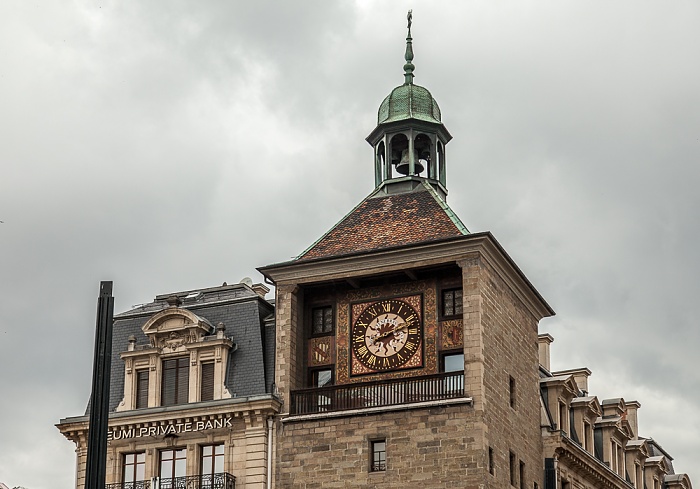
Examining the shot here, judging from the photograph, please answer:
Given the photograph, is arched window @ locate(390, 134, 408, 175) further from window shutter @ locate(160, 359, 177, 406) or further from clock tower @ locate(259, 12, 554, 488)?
window shutter @ locate(160, 359, 177, 406)

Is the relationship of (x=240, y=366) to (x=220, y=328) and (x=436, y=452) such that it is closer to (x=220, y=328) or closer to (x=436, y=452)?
(x=220, y=328)

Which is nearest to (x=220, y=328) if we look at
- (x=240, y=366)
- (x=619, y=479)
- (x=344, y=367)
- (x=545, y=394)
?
(x=240, y=366)

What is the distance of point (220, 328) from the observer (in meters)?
58.1

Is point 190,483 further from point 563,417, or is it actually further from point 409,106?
point 409,106

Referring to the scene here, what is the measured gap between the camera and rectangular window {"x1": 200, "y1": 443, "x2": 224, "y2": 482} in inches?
2192

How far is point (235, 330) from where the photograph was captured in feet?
192

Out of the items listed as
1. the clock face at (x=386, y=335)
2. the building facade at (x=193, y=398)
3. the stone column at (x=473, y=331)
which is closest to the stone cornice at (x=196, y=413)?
the building facade at (x=193, y=398)

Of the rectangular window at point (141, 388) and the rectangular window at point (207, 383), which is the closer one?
the rectangular window at point (207, 383)

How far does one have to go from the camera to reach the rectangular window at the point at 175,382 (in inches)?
2269

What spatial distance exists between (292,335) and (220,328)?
3.00 metres

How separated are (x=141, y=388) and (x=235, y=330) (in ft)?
14.6

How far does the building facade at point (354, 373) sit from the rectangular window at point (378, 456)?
64 mm

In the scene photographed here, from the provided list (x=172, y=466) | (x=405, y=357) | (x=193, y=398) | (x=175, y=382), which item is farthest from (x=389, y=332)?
(x=172, y=466)

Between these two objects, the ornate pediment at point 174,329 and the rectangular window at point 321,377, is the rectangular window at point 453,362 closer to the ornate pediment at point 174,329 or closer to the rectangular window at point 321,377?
the rectangular window at point 321,377
